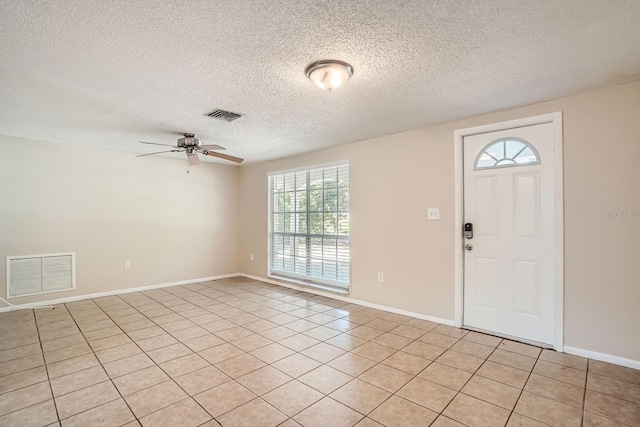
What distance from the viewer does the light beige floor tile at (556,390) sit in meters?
2.02

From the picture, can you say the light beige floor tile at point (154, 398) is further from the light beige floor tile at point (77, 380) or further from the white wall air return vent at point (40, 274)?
the white wall air return vent at point (40, 274)

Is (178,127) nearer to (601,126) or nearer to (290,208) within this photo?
(290,208)

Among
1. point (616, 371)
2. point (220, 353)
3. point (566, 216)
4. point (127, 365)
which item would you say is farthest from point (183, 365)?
point (566, 216)

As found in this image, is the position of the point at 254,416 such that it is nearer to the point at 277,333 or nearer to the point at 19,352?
the point at 277,333

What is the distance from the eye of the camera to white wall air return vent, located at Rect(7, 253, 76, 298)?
400cm

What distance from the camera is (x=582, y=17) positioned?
1.63 metres

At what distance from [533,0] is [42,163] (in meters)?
5.51

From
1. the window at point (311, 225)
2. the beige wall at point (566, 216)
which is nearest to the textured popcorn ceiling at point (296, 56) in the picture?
the beige wall at point (566, 216)

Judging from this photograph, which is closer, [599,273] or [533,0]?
[533,0]

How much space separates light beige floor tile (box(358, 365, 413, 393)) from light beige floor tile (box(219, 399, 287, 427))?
2.39 feet

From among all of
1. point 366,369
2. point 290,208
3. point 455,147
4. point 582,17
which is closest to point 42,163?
point 290,208

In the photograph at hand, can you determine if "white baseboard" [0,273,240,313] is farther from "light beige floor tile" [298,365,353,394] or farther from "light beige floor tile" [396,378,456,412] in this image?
"light beige floor tile" [396,378,456,412]

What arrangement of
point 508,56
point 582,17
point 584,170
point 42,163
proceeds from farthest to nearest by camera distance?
point 42,163
point 584,170
point 508,56
point 582,17

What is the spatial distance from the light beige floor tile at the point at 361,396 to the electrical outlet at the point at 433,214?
77.6 inches
